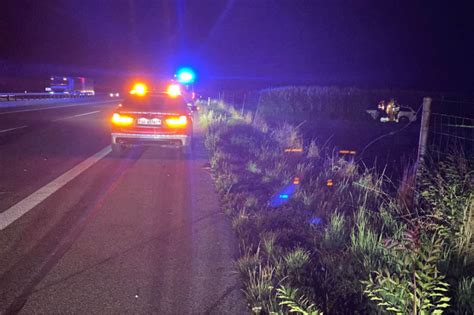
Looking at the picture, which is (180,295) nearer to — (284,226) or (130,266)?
(130,266)

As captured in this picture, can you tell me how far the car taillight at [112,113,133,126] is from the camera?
9.69 metres

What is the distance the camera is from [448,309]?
10.7ft

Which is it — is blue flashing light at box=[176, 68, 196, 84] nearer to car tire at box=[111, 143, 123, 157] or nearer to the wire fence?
the wire fence

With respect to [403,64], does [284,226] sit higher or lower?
lower

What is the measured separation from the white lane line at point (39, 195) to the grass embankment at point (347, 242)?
272cm

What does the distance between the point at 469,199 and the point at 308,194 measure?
8.12 feet

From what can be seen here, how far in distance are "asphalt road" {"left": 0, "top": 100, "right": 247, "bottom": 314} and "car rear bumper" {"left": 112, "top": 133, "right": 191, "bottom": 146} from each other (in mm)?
876

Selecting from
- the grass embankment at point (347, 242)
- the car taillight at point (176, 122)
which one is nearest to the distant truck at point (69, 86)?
the car taillight at point (176, 122)

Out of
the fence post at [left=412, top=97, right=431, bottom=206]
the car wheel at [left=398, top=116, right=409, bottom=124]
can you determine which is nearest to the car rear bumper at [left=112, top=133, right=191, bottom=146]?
the fence post at [left=412, top=97, right=431, bottom=206]

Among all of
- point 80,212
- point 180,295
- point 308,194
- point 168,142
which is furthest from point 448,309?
point 168,142

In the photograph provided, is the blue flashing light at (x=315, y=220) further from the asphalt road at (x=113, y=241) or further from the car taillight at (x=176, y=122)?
the car taillight at (x=176, y=122)

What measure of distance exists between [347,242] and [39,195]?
15.5 feet

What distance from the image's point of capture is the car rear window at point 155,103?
9969 millimetres

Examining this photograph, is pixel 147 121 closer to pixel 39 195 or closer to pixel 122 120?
pixel 122 120
